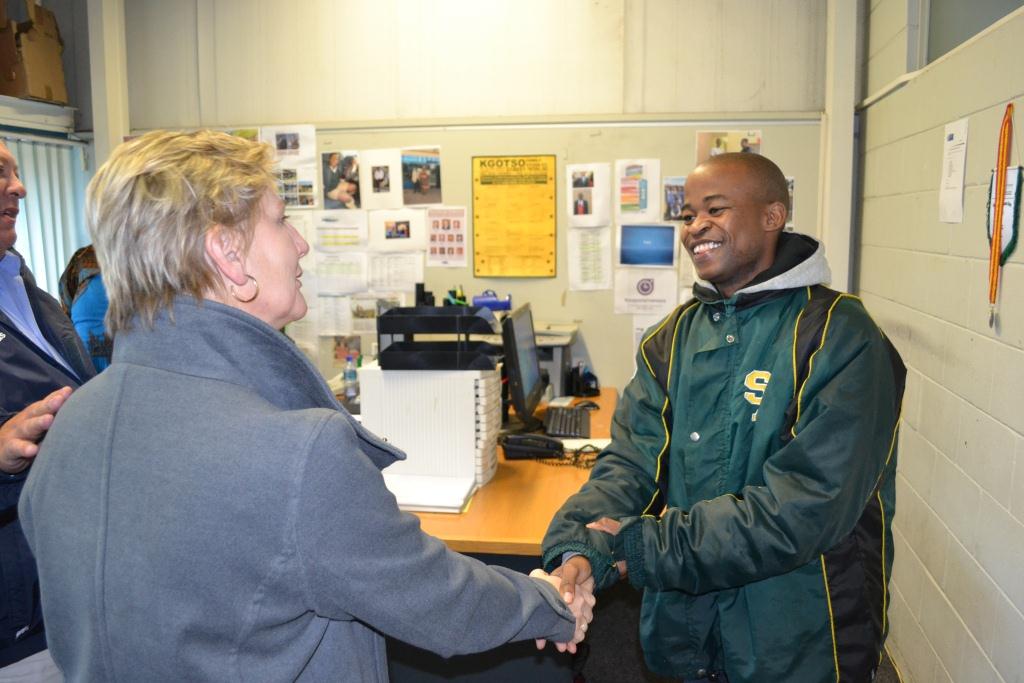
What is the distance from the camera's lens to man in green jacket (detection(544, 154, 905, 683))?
1442mm

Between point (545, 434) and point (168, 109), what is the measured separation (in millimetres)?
2916

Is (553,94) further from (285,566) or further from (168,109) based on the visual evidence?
(285,566)

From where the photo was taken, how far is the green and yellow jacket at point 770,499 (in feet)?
4.71

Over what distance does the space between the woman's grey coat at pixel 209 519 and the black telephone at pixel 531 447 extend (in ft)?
5.41

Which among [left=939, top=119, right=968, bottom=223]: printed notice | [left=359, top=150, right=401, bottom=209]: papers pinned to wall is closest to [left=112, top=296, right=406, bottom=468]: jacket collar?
[left=939, top=119, right=968, bottom=223]: printed notice

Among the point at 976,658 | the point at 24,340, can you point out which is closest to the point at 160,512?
the point at 24,340

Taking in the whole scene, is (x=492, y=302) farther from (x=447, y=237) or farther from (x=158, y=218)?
(x=158, y=218)

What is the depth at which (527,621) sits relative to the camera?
127cm

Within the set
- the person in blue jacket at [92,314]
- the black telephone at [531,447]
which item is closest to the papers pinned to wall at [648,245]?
the black telephone at [531,447]

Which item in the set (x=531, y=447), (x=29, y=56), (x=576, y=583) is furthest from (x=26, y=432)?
(x=29, y=56)

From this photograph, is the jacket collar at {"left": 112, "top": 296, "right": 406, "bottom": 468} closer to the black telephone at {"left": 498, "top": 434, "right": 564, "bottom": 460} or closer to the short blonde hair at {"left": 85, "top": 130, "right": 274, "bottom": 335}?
the short blonde hair at {"left": 85, "top": 130, "right": 274, "bottom": 335}

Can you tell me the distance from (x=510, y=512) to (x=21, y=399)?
3.99ft

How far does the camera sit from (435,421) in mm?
2354

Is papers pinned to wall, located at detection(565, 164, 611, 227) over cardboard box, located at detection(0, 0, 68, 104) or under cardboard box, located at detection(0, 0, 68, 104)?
under
